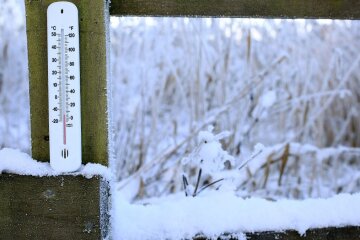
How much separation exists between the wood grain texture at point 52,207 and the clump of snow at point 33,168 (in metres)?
0.01

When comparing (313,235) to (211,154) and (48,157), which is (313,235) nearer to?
(211,154)

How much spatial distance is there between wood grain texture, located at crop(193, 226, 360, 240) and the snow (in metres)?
0.01

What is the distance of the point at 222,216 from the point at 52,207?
0.38 metres

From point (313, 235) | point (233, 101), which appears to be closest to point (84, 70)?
point (313, 235)

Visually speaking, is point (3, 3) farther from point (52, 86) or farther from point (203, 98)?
point (52, 86)

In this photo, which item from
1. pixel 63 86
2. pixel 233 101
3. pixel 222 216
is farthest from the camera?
pixel 233 101

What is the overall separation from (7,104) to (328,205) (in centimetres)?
246

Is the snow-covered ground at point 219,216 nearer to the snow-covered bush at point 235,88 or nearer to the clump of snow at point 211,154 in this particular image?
the clump of snow at point 211,154

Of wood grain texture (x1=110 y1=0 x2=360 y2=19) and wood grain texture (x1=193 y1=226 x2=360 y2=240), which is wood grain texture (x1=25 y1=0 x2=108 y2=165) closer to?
wood grain texture (x1=110 y1=0 x2=360 y2=19)

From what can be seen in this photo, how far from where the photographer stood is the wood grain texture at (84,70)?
0.95 meters

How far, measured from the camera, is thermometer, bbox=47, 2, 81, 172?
0.93m

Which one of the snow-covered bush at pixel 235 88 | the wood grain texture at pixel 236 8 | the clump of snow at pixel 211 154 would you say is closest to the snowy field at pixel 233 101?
the snow-covered bush at pixel 235 88

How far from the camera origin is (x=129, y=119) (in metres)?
2.56

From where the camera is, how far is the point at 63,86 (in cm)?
93
